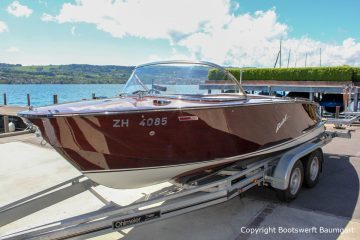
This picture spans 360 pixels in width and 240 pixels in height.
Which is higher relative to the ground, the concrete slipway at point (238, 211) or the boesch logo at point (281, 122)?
the boesch logo at point (281, 122)

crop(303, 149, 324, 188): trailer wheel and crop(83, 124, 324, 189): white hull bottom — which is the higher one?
crop(83, 124, 324, 189): white hull bottom

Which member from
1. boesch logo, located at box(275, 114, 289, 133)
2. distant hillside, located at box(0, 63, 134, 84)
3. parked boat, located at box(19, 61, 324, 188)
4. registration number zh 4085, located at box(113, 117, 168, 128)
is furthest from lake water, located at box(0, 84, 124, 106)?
distant hillside, located at box(0, 63, 134, 84)

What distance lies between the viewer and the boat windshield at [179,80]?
4469 millimetres

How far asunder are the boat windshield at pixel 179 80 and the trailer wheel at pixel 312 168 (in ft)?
5.15

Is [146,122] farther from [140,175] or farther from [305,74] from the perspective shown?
[305,74]

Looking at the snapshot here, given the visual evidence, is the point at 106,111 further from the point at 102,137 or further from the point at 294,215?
the point at 294,215

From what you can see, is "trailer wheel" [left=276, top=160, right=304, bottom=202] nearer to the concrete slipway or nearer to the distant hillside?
the concrete slipway

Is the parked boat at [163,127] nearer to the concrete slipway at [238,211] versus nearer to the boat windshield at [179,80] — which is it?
the boat windshield at [179,80]

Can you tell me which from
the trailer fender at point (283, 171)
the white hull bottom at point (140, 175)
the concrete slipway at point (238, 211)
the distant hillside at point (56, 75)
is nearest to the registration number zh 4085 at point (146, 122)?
the white hull bottom at point (140, 175)

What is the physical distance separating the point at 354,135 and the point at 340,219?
6857mm

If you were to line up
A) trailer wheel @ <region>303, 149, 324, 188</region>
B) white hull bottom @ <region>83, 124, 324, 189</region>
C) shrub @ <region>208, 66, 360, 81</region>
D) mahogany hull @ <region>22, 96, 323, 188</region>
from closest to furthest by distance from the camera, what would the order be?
mahogany hull @ <region>22, 96, 323, 188</region>
white hull bottom @ <region>83, 124, 324, 189</region>
trailer wheel @ <region>303, 149, 324, 188</region>
shrub @ <region>208, 66, 360, 81</region>

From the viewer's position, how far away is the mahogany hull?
313 centimetres

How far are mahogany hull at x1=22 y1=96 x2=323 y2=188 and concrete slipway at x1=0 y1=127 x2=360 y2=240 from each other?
0.69m

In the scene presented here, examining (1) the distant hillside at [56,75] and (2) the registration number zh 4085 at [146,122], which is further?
(1) the distant hillside at [56,75]
